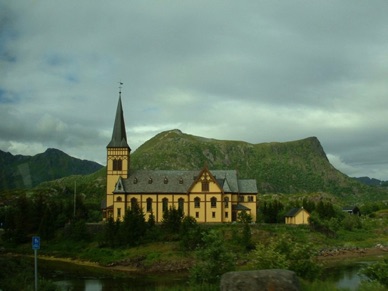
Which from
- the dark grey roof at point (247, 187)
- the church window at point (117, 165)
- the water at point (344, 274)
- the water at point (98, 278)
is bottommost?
the water at point (98, 278)

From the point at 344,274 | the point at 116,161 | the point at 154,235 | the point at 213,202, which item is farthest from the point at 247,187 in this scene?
the point at 344,274

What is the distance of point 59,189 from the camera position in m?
144

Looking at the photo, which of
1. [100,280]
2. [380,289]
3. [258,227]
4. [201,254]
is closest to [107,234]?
[100,280]

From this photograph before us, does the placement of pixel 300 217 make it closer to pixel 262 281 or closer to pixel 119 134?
pixel 119 134

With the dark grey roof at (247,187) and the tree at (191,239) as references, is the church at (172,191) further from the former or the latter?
the tree at (191,239)

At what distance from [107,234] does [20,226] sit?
2063 cm

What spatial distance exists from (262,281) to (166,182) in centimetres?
7196

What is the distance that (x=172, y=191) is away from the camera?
8412 cm

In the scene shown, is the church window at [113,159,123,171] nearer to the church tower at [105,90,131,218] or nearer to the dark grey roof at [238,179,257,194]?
the church tower at [105,90,131,218]

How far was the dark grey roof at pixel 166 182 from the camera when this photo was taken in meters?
84.5

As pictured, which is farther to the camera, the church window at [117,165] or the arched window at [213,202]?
the church window at [117,165]

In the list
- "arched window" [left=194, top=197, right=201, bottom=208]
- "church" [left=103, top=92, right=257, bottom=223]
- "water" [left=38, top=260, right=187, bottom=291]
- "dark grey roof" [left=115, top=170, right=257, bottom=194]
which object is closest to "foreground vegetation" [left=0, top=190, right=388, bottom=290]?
"water" [left=38, top=260, right=187, bottom=291]

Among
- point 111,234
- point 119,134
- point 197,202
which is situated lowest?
point 111,234

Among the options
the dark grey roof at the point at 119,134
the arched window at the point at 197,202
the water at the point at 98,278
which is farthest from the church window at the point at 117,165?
the water at the point at 98,278
